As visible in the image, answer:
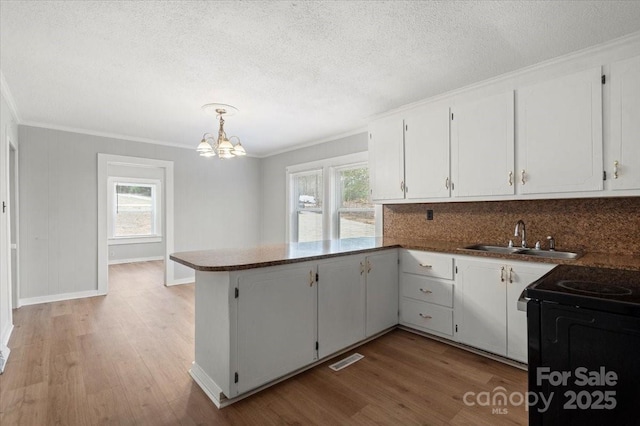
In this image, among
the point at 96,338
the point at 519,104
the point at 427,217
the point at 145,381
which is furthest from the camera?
the point at 427,217

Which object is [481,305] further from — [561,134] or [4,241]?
[4,241]

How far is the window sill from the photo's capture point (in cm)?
757

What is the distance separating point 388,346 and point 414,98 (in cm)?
238

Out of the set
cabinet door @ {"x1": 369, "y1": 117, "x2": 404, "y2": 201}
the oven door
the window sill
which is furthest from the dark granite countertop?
the window sill

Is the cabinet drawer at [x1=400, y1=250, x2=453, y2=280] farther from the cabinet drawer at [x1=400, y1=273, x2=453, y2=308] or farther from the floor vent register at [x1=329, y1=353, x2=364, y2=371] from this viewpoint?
the floor vent register at [x1=329, y1=353, x2=364, y2=371]

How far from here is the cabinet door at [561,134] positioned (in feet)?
7.43

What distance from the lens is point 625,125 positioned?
2141 mm

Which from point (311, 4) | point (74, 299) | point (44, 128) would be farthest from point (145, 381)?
point (44, 128)

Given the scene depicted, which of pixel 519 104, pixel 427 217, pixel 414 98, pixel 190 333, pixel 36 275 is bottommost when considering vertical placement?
pixel 190 333

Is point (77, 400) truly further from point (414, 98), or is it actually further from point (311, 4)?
point (414, 98)

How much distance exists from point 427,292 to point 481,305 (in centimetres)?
48

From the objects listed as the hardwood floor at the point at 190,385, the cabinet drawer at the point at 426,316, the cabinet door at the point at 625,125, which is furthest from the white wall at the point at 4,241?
the cabinet door at the point at 625,125

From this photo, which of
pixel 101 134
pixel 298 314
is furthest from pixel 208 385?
pixel 101 134

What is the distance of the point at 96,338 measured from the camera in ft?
9.94
